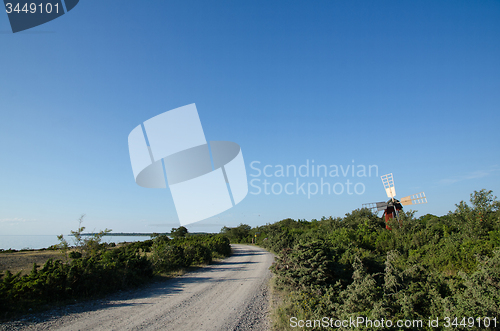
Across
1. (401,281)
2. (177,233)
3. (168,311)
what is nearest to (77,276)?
(168,311)

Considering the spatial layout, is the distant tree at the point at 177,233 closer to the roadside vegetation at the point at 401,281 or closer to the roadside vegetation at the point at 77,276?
the roadside vegetation at the point at 77,276

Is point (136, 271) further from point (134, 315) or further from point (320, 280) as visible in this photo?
point (320, 280)

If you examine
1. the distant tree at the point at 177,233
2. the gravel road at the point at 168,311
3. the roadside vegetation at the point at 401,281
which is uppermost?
the roadside vegetation at the point at 401,281

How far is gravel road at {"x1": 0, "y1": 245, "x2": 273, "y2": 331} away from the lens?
610 centimetres

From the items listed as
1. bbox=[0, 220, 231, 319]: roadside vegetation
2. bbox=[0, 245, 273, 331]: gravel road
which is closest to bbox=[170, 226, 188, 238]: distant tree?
bbox=[0, 220, 231, 319]: roadside vegetation

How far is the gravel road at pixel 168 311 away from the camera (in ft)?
20.0

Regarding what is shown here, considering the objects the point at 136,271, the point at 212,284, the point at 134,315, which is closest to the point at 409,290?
the point at 134,315

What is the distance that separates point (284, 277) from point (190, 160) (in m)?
7.13

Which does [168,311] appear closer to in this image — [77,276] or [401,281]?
[77,276]

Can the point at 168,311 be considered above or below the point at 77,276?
below

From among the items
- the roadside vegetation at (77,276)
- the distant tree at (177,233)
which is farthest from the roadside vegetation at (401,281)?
the distant tree at (177,233)

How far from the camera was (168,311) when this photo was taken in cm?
731

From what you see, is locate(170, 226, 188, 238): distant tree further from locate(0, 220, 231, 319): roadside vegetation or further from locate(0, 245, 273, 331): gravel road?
locate(0, 245, 273, 331): gravel road

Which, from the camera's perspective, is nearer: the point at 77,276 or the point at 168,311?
the point at 168,311
